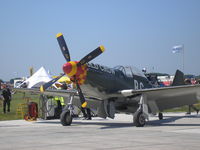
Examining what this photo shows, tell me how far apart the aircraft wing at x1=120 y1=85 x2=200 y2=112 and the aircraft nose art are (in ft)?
7.54

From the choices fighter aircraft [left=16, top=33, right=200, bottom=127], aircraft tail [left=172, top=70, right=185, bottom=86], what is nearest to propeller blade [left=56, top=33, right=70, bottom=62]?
fighter aircraft [left=16, top=33, right=200, bottom=127]

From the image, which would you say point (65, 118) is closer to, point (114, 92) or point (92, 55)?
point (114, 92)

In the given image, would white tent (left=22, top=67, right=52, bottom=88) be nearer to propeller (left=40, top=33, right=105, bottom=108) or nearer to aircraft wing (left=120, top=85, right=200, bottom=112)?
aircraft wing (left=120, top=85, right=200, bottom=112)

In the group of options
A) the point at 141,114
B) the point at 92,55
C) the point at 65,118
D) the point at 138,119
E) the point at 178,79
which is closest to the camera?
the point at 92,55

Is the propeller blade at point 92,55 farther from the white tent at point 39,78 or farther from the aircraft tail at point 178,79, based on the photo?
the white tent at point 39,78

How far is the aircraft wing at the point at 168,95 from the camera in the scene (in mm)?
15453

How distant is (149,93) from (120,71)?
5.67 ft

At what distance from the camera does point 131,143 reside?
32.1 ft

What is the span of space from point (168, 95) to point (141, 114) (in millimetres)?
1789

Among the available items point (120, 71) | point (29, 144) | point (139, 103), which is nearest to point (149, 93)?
point (139, 103)

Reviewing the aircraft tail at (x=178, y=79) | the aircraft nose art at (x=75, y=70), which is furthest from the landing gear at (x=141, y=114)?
the aircraft tail at (x=178, y=79)

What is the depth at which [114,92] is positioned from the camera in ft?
53.1

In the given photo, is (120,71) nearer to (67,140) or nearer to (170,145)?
(67,140)

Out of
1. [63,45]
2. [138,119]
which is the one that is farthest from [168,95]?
[63,45]
